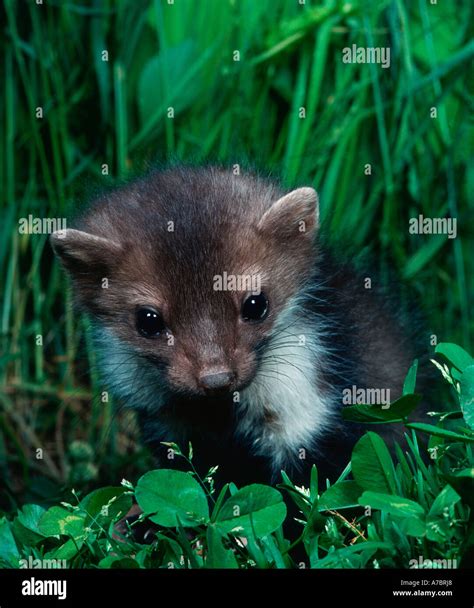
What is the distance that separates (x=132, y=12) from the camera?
5.63m

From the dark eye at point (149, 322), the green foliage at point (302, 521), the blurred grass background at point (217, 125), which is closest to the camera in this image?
the green foliage at point (302, 521)

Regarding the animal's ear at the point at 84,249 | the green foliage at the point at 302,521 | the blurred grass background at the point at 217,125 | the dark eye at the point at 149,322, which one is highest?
the blurred grass background at the point at 217,125

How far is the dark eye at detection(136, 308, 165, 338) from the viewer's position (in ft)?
12.5

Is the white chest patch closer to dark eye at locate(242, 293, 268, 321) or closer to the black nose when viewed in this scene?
dark eye at locate(242, 293, 268, 321)

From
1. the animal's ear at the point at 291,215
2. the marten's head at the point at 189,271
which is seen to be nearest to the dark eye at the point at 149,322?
the marten's head at the point at 189,271

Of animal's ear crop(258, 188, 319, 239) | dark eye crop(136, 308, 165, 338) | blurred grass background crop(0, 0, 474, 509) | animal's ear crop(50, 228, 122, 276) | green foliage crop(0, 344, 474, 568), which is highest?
blurred grass background crop(0, 0, 474, 509)

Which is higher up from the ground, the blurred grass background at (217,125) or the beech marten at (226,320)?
the blurred grass background at (217,125)

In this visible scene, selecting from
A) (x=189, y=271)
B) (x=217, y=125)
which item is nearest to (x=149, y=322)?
(x=189, y=271)

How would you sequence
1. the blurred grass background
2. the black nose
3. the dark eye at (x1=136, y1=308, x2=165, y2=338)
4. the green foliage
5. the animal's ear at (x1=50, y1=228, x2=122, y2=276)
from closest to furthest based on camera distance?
the green foliage < the black nose < the dark eye at (x1=136, y1=308, x2=165, y2=338) < the animal's ear at (x1=50, y1=228, x2=122, y2=276) < the blurred grass background

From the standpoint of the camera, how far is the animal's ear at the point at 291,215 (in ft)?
13.2

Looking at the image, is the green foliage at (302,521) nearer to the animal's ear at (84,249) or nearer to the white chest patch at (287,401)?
the white chest patch at (287,401)

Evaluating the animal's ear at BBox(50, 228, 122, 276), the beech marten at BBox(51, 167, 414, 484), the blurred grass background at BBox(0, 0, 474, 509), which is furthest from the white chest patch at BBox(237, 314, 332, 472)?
the blurred grass background at BBox(0, 0, 474, 509)
